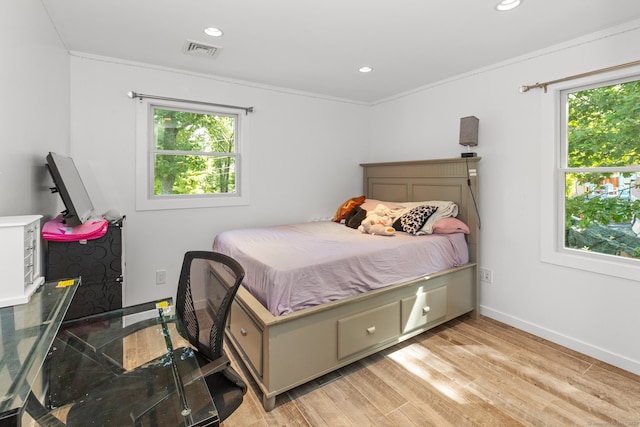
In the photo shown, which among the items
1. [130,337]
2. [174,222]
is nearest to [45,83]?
[174,222]

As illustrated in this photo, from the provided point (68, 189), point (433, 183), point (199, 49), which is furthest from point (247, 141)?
point (433, 183)

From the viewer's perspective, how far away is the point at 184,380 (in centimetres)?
120

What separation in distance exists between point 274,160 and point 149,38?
1628 millimetres

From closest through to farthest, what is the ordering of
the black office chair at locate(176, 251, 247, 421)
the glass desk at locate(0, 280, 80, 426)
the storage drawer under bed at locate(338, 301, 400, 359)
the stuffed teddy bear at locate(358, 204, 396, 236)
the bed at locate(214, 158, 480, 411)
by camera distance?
the glass desk at locate(0, 280, 80, 426), the black office chair at locate(176, 251, 247, 421), the bed at locate(214, 158, 480, 411), the storage drawer under bed at locate(338, 301, 400, 359), the stuffed teddy bear at locate(358, 204, 396, 236)

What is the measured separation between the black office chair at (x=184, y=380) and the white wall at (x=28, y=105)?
93 centimetres

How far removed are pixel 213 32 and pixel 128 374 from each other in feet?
7.31

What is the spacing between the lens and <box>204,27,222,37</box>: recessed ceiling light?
2.33m

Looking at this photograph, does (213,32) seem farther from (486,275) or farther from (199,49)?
(486,275)

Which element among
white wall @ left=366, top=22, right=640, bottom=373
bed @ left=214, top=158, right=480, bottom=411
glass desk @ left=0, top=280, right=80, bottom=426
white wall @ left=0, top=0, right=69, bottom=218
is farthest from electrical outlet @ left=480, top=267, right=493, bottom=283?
white wall @ left=0, top=0, right=69, bottom=218

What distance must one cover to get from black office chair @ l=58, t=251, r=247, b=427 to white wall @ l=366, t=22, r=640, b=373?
8.44 ft

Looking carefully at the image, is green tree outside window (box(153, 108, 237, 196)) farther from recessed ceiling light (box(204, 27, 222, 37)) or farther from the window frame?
the window frame

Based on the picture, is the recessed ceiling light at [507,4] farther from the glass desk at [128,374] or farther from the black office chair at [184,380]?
the glass desk at [128,374]

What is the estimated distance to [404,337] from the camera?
2520 millimetres

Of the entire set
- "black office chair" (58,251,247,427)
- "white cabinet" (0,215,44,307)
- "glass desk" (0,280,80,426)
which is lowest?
"black office chair" (58,251,247,427)
